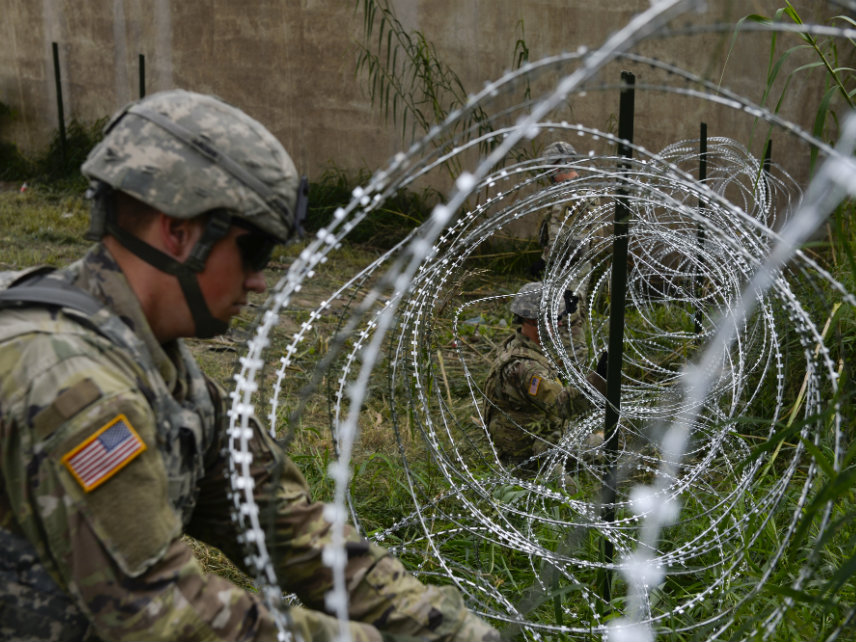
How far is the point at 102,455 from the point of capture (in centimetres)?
164

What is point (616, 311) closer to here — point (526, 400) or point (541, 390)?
point (541, 390)

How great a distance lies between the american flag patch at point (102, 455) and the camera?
64.4 inches

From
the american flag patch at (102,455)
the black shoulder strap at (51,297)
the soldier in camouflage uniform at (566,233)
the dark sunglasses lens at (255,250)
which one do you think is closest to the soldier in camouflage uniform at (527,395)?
the soldier in camouflage uniform at (566,233)

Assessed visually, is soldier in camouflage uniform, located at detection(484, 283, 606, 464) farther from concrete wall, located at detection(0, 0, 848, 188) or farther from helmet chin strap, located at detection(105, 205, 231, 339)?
concrete wall, located at detection(0, 0, 848, 188)

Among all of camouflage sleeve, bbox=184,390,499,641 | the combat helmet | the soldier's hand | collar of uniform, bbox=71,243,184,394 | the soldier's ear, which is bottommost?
the soldier's hand

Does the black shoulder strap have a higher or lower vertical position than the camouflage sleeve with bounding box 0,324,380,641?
higher

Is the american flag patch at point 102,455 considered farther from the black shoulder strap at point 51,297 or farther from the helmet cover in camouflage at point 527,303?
the helmet cover in camouflage at point 527,303

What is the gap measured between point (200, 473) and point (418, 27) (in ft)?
27.4

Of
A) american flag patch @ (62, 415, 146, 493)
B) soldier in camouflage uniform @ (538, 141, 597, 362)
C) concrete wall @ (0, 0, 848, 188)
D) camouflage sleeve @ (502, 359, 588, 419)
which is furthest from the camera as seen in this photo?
concrete wall @ (0, 0, 848, 188)

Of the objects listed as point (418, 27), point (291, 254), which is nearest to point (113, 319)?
point (291, 254)

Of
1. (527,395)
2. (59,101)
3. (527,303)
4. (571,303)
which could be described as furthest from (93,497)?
(59,101)

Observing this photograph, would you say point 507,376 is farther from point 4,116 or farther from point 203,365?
point 4,116

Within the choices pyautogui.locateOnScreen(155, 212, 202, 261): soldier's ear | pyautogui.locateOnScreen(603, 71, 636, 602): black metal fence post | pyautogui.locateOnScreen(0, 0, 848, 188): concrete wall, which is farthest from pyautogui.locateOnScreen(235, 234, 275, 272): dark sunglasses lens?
pyautogui.locateOnScreen(0, 0, 848, 188): concrete wall

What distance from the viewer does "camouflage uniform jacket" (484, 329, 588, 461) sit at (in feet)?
16.0
